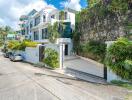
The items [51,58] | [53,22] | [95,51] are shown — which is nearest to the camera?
[51,58]

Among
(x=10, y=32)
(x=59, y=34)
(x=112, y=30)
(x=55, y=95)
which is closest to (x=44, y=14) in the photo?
(x=59, y=34)

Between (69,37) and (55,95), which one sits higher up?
(69,37)

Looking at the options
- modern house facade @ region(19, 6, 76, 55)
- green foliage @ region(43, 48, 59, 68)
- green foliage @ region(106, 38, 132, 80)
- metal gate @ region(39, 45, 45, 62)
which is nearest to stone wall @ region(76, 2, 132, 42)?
modern house facade @ region(19, 6, 76, 55)

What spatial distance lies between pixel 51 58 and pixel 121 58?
38.9 feet

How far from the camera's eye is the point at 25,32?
64375 millimetres

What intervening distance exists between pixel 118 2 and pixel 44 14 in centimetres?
2516

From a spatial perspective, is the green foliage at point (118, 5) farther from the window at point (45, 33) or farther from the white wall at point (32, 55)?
the window at point (45, 33)

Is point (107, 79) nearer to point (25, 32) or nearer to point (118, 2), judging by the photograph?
point (118, 2)

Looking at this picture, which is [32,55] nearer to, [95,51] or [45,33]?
[95,51]

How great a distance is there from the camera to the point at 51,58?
25.2 metres

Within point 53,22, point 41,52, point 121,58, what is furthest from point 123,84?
point 53,22

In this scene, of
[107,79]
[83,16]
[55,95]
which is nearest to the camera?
[55,95]

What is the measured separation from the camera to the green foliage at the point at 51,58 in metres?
24.7

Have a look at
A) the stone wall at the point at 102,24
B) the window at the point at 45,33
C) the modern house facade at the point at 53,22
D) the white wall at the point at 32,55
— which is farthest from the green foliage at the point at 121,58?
the window at the point at 45,33
